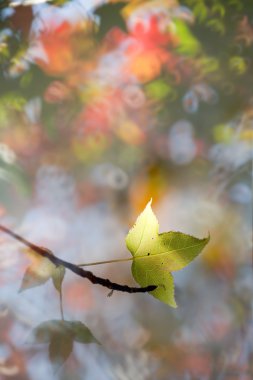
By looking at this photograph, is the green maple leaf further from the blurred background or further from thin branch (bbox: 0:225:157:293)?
the blurred background

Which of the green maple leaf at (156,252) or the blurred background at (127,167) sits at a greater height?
the green maple leaf at (156,252)

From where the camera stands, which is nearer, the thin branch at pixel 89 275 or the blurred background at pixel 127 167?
the thin branch at pixel 89 275

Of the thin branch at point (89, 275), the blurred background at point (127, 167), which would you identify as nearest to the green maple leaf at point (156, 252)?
the thin branch at point (89, 275)

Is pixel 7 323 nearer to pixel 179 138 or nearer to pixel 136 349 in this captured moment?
pixel 136 349

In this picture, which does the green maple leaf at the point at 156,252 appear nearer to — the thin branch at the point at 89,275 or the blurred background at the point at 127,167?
the thin branch at the point at 89,275

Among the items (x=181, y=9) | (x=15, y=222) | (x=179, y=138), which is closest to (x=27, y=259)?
(x=15, y=222)

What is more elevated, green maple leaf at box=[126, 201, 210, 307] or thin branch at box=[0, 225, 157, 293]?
green maple leaf at box=[126, 201, 210, 307]

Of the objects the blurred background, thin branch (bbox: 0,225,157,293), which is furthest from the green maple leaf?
the blurred background
